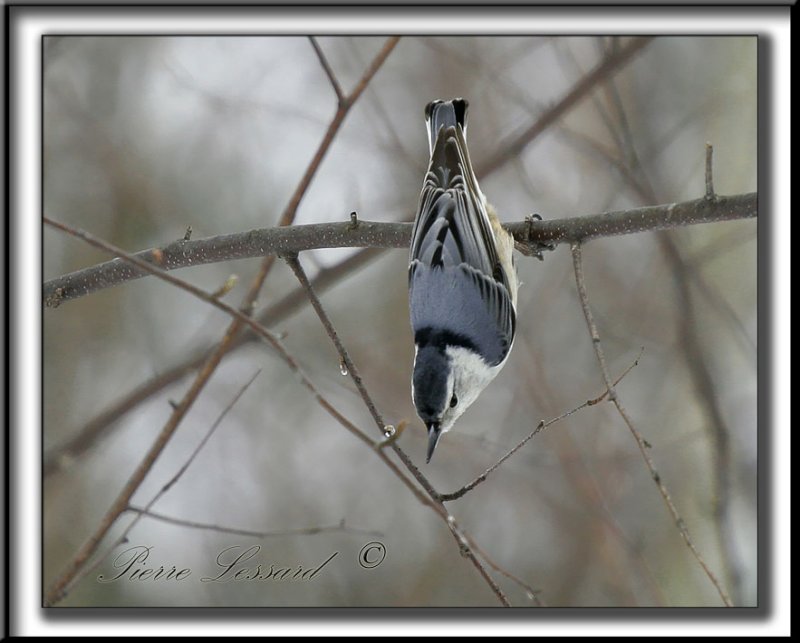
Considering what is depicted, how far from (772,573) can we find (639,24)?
1643 millimetres

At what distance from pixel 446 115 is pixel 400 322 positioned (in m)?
1.40

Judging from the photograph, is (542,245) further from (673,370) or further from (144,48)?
(144,48)

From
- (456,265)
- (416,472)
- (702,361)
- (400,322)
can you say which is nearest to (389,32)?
(456,265)

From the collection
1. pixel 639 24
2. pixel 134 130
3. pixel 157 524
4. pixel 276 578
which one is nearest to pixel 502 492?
pixel 276 578

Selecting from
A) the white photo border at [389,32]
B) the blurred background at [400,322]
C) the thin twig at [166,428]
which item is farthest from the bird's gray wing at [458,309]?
the white photo border at [389,32]

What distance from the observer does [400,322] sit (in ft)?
13.4

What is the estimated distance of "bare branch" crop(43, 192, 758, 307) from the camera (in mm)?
2221

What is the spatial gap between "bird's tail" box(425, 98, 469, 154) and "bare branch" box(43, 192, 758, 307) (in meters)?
0.55

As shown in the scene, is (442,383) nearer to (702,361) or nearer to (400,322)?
(702,361)

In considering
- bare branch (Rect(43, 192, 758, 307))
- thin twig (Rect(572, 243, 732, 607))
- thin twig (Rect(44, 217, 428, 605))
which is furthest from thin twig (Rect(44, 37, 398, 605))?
thin twig (Rect(572, 243, 732, 607))

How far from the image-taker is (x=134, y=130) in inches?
160

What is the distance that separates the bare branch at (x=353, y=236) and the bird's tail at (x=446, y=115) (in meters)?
0.55

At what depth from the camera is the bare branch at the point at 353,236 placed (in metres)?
2.22

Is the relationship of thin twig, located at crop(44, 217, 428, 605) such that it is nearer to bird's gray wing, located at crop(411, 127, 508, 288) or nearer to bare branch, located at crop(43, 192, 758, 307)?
bare branch, located at crop(43, 192, 758, 307)
